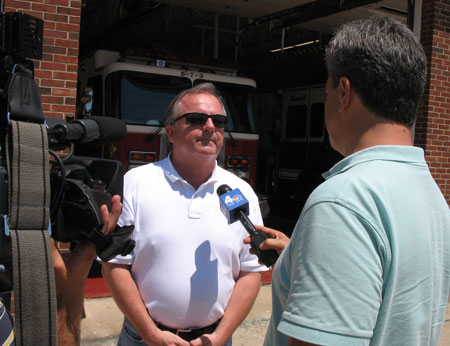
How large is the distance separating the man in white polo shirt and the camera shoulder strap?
0.85 metres

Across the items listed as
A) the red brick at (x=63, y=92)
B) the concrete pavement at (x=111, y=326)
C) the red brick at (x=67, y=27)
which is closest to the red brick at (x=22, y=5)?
the red brick at (x=67, y=27)

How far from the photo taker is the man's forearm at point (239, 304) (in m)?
2.17

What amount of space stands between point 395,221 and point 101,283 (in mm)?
4320

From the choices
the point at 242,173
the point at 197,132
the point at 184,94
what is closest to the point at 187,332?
the point at 197,132

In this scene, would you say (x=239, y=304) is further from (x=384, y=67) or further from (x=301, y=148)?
(x=301, y=148)

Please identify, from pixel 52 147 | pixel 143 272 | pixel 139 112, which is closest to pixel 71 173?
pixel 52 147

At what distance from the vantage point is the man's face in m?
2.33

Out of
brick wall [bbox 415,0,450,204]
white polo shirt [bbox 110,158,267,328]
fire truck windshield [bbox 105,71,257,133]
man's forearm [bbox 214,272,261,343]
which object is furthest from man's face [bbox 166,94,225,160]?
brick wall [bbox 415,0,450,204]

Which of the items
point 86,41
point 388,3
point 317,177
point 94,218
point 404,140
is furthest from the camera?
point 86,41

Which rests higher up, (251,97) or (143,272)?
(251,97)

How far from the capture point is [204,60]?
7.00 metres

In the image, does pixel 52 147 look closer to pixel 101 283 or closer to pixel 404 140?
pixel 404 140

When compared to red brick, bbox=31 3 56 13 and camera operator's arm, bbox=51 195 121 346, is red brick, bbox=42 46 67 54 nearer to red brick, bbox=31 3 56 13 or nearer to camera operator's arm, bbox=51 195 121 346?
red brick, bbox=31 3 56 13

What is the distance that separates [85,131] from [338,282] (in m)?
0.93
